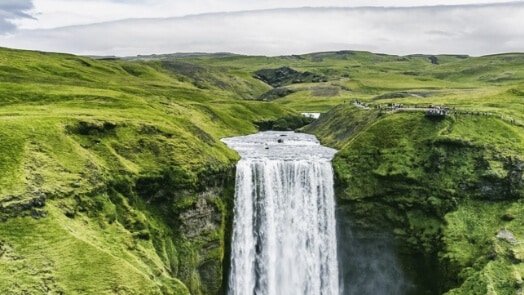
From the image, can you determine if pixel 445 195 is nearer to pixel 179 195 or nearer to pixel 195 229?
pixel 195 229

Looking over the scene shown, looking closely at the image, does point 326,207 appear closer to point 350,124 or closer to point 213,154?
point 213,154

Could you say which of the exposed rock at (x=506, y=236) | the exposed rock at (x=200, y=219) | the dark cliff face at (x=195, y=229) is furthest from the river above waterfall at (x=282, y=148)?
the exposed rock at (x=506, y=236)

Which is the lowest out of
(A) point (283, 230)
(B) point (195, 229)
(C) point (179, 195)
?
(A) point (283, 230)

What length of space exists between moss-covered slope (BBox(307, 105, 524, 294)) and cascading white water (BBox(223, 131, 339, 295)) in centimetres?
395

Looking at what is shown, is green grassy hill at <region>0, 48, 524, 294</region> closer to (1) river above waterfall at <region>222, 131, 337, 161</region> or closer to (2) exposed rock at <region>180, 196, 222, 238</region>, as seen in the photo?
(2) exposed rock at <region>180, 196, 222, 238</region>

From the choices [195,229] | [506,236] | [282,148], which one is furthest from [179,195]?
[506,236]

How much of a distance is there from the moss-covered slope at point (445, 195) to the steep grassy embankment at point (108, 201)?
58.4 feet

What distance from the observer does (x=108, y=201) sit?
46406 mm

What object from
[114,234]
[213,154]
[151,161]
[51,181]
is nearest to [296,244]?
[213,154]

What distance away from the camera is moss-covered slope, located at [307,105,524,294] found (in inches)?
2047

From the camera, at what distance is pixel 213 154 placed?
60.5 m

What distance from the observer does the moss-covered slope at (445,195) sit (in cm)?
5200

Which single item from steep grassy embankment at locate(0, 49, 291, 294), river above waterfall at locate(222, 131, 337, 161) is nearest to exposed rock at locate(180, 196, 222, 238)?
steep grassy embankment at locate(0, 49, 291, 294)

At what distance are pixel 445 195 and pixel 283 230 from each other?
1945cm
